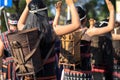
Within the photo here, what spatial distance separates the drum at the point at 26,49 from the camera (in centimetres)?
523

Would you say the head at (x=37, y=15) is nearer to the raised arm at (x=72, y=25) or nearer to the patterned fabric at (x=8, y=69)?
the raised arm at (x=72, y=25)

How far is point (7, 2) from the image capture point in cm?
1041

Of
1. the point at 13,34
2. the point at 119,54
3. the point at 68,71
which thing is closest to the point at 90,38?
the point at 68,71

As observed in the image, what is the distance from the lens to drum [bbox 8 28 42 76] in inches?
206

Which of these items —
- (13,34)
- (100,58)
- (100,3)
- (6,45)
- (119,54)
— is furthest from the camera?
(100,3)

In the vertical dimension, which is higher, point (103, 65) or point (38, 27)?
point (38, 27)

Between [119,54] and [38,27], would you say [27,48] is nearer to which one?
[38,27]

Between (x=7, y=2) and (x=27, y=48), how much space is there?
5.28 metres

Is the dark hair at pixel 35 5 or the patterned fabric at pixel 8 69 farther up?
the dark hair at pixel 35 5

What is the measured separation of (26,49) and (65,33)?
52cm

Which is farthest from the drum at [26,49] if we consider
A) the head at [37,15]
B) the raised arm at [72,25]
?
the raised arm at [72,25]

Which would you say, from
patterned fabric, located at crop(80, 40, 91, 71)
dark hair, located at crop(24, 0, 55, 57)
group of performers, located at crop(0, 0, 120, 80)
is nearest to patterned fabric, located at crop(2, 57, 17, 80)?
group of performers, located at crop(0, 0, 120, 80)

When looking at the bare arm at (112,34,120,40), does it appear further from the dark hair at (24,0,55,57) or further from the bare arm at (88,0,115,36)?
the dark hair at (24,0,55,57)

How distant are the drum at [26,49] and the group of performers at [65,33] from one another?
0.07 metres
